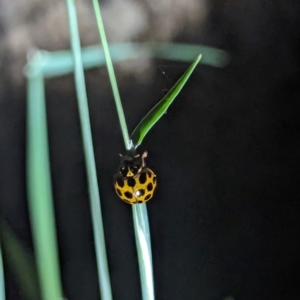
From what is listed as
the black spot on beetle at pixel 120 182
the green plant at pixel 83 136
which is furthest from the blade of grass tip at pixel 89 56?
the black spot on beetle at pixel 120 182

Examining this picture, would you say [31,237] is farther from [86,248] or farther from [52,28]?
[52,28]

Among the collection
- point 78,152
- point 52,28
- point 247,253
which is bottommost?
point 247,253

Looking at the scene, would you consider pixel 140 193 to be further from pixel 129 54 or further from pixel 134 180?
pixel 129 54

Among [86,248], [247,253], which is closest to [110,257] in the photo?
[86,248]

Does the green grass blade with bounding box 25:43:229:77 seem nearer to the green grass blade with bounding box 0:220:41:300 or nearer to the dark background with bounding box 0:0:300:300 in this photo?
the dark background with bounding box 0:0:300:300

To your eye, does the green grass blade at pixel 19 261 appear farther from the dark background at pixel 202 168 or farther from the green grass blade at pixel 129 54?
the green grass blade at pixel 129 54

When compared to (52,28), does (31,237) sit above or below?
below

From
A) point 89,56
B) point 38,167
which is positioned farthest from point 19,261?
point 89,56
